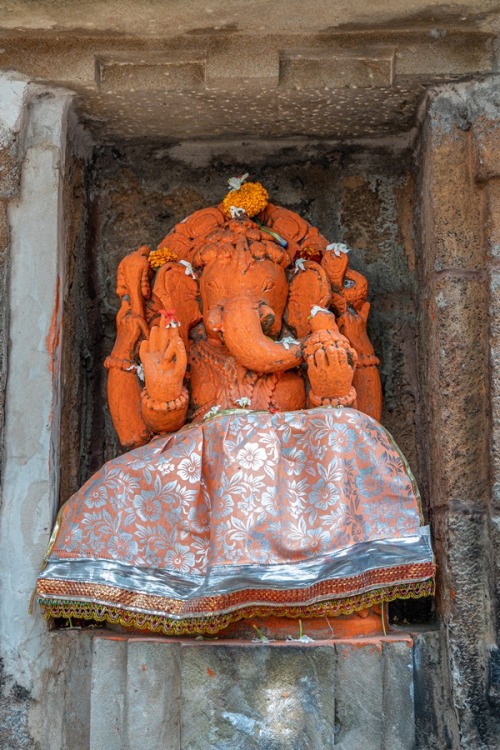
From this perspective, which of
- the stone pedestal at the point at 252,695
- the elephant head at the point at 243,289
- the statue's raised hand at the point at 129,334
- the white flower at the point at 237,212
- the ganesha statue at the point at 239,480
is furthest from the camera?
the white flower at the point at 237,212

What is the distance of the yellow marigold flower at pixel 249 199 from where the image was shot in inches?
135

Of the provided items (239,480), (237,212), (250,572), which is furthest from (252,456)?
(237,212)

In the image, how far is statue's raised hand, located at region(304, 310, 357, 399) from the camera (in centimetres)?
306

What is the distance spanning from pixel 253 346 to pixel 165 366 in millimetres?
275

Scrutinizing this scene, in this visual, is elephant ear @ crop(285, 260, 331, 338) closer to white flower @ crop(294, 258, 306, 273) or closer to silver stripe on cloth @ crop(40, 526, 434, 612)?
white flower @ crop(294, 258, 306, 273)

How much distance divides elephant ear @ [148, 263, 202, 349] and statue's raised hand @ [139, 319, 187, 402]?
0.65 ft

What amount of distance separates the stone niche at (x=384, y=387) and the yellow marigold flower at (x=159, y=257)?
29 centimetres

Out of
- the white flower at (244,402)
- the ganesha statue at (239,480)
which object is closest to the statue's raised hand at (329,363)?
the ganesha statue at (239,480)

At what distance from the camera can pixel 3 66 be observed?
10.8ft

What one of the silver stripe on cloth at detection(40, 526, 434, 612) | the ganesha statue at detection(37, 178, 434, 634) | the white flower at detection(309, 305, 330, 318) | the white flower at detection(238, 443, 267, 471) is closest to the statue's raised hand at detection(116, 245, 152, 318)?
the ganesha statue at detection(37, 178, 434, 634)

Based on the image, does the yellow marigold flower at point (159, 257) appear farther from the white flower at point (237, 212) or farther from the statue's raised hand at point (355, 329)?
the statue's raised hand at point (355, 329)

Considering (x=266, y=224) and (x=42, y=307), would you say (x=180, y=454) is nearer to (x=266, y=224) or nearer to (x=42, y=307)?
(x=42, y=307)

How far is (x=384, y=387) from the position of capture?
3.56 m

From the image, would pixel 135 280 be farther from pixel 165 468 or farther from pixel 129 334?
pixel 165 468
